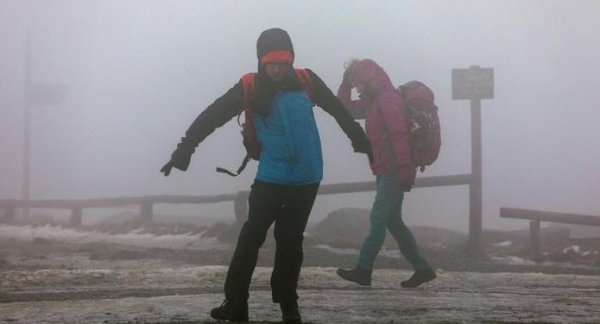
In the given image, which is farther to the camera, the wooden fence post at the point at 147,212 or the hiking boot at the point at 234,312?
the wooden fence post at the point at 147,212

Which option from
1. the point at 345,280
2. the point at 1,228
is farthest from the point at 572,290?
the point at 1,228

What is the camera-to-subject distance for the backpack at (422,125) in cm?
611

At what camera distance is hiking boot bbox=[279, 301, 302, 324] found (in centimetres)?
414

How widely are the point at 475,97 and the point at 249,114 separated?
8759mm

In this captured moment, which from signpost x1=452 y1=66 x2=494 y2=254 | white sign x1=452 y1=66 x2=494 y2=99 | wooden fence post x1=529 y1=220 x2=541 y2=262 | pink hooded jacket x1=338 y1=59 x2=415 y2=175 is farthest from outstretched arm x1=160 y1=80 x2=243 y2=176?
white sign x1=452 y1=66 x2=494 y2=99

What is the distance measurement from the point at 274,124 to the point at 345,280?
277 centimetres

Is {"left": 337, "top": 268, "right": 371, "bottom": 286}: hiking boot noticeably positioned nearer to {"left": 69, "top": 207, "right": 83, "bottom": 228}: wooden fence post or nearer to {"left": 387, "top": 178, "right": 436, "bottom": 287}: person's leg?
{"left": 387, "top": 178, "right": 436, "bottom": 287}: person's leg

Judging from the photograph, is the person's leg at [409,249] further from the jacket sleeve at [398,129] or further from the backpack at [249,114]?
the backpack at [249,114]

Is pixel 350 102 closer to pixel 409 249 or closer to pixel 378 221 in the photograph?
pixel 378 221

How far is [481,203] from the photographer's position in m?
12.1

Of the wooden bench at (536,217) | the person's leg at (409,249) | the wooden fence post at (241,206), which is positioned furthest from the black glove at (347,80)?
the wooden fence post at (241,206)

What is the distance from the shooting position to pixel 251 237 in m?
4.23

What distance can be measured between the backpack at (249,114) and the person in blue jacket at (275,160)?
0.09 feet

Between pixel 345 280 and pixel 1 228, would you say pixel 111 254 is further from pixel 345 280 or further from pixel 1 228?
pixel 1 228
